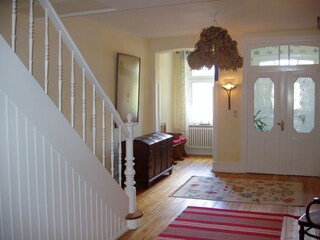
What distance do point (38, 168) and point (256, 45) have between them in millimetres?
5437

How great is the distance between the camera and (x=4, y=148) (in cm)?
230

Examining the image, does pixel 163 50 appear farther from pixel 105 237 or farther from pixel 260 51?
pixel 105 237

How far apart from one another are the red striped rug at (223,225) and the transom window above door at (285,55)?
3348 millimetres

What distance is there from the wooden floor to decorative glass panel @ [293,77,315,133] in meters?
0.98

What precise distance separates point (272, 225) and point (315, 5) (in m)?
2.95

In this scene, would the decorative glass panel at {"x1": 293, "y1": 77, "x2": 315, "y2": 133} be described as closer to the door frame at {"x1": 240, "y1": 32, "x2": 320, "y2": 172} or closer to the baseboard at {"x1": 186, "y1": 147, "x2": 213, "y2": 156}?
the door frame at {"x1": 240, "y1": 32, "x2": 320, "y2": 172}

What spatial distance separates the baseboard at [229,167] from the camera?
707 centimetres

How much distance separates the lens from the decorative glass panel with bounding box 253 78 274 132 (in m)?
6.92

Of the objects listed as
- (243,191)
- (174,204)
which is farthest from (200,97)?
(174,204)

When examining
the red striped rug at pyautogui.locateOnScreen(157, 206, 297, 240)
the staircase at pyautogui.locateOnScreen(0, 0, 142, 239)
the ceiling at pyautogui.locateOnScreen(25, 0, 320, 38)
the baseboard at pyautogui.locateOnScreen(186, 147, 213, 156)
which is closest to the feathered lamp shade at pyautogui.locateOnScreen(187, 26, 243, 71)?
the ceiling at pyautogui.locateOnScreen(25, 0, 320, 38)

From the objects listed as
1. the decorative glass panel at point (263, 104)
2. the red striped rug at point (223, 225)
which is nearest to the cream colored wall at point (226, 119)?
the decorative glass panel at point (263, 104)

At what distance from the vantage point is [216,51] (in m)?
4.20

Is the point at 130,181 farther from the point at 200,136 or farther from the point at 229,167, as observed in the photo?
the point at 200,136

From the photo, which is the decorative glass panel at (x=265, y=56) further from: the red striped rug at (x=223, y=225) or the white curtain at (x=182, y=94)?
the red striped rug at (x=223, y=225)
